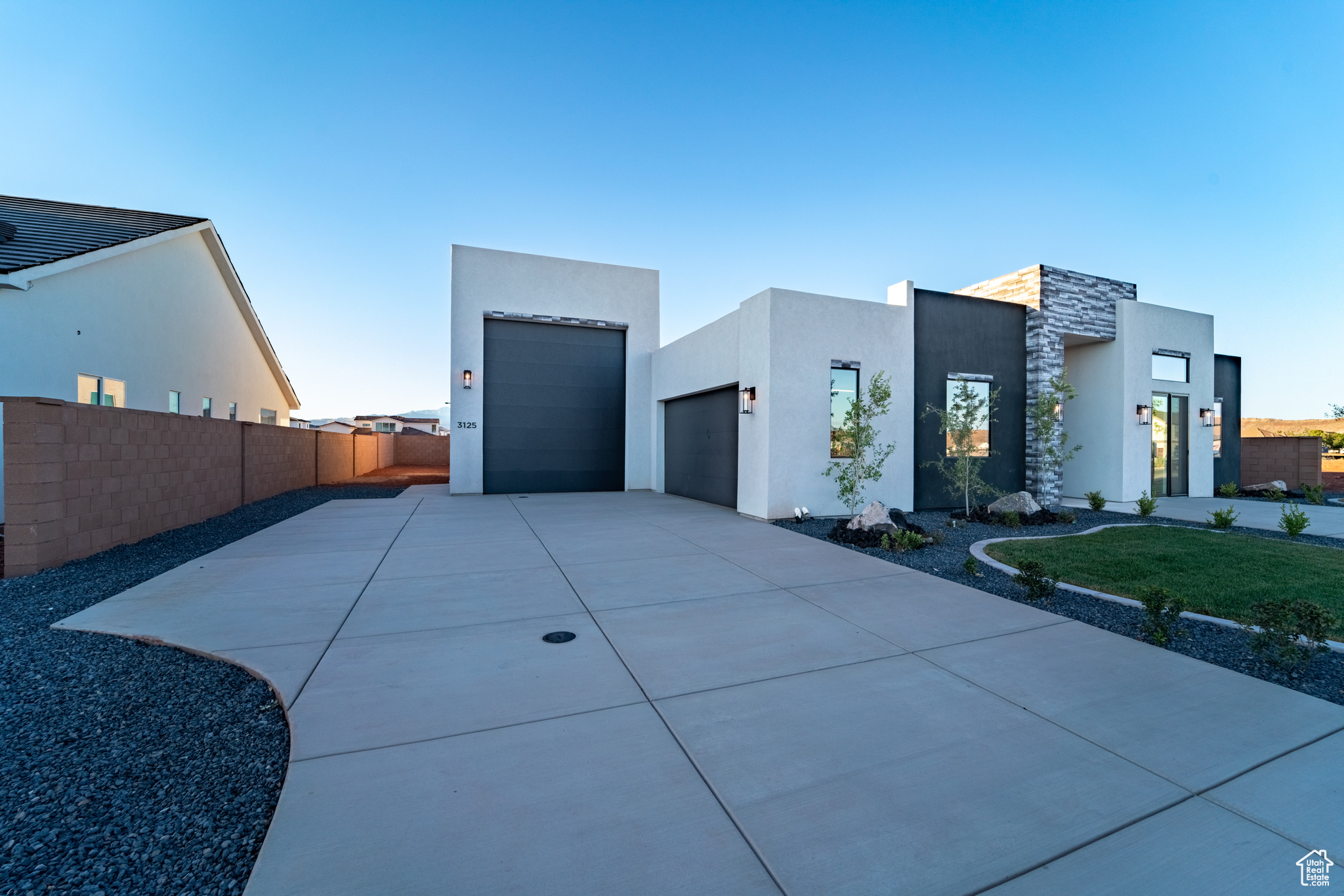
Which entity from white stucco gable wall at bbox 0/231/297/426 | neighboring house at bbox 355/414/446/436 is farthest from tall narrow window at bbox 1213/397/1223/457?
neighboring house at bbox 355/414/446/436

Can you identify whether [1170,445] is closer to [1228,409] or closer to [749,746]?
[1228,409]

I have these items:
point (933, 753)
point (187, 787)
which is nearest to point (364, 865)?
point (187, 787)

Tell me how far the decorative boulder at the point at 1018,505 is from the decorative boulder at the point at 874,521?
295 centimetres

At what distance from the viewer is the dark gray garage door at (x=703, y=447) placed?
999 cm

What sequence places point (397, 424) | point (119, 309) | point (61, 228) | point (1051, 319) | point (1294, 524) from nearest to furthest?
point (1294, 524), point (61, 228), point (119, 309), point (1051, 319), point (397, 424)

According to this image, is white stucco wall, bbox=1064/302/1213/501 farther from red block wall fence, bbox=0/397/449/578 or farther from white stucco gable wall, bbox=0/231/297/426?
white stucco gable wall, bbox=0/231/297/426

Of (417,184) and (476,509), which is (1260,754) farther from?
(417,184)

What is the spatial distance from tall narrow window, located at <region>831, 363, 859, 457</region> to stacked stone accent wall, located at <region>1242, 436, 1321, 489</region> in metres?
14.0

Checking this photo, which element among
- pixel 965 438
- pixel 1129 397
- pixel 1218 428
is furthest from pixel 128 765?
pixel 1218 428

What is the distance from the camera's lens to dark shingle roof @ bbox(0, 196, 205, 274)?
796cm

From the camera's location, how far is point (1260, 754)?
2133 mm

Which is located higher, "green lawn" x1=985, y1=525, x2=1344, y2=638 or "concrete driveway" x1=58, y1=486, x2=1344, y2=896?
"green lawn" x1=985, y1=525, x2=1344, y2=638

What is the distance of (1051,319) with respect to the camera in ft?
34.2

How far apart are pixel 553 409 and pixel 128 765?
1118cm
